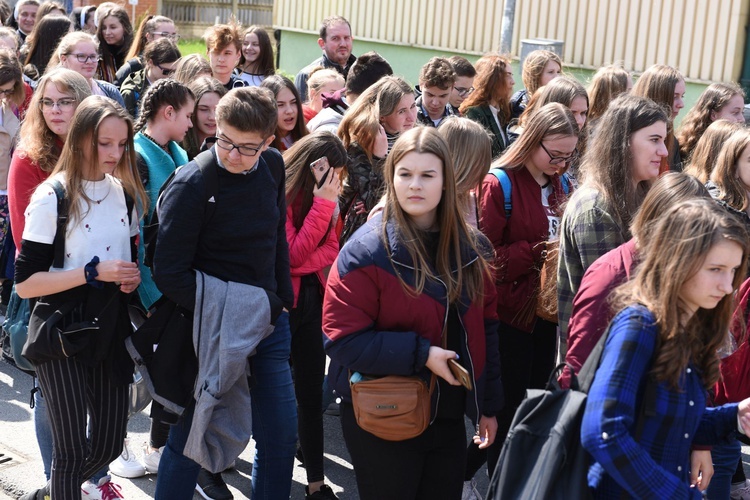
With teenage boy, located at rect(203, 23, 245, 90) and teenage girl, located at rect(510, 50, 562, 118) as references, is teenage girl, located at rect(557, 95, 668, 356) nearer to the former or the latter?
teenage girl, located at rect(510, 50, 562, 118)

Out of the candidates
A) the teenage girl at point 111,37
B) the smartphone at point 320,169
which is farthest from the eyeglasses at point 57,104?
the teenage girl at point 111,37

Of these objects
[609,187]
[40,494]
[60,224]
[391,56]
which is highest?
[391,56]

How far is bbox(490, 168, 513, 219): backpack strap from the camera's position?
176 inches

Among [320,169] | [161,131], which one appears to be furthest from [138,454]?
[320,169]

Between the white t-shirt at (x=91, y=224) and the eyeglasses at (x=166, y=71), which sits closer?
the white t-shirt at (x=91, y=224)

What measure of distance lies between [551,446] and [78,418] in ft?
6.58

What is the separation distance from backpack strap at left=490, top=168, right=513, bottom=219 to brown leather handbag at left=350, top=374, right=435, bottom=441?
138 cm

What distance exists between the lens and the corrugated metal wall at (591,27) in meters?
12.0

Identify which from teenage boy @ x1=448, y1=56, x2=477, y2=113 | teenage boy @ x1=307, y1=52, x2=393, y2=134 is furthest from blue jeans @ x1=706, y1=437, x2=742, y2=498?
teenage boy @ x1=448, y1=56, x2=477, y2=113

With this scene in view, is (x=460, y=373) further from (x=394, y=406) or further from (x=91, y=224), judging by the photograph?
(x=91, y=224)

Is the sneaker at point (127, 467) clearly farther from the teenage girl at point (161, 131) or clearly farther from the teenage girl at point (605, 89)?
the teenage girl at point (605, 89)

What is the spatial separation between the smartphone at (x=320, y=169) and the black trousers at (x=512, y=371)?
1.08m

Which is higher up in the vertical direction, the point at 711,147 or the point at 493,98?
the point at 493,98

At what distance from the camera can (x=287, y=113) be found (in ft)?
18.3
